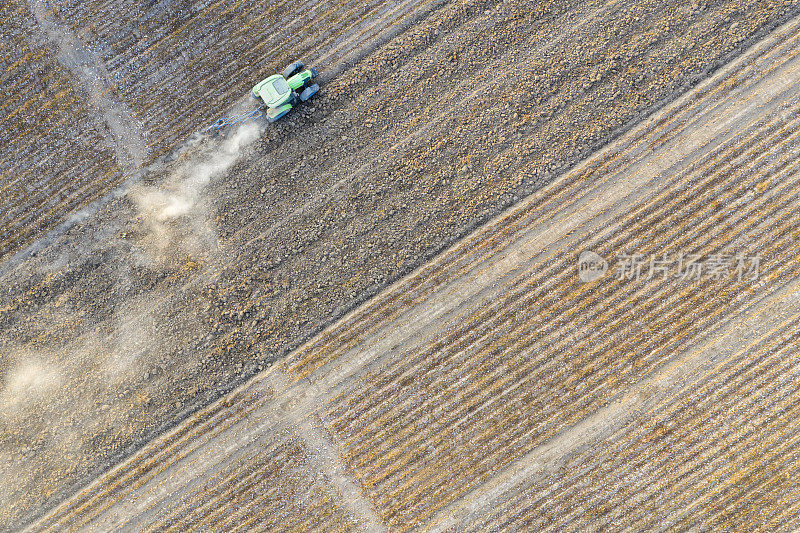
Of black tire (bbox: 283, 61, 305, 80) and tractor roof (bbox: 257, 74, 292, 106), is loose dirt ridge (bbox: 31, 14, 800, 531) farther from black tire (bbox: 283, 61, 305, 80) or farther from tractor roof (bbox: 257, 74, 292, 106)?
black tire (bbox: 283, 61, 305, 80)

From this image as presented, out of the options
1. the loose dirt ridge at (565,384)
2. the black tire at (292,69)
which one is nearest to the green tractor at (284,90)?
the black tire at (292,69)

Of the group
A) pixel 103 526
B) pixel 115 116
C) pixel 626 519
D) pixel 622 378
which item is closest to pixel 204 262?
pixel 115 116

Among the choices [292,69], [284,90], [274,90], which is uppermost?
[292,69]

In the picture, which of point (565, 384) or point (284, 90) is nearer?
point (284, 90)

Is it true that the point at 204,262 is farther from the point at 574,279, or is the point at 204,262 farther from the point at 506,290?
the point at 574,279

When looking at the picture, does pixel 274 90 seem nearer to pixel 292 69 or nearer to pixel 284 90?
pixel 284 90

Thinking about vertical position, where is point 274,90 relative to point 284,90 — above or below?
above

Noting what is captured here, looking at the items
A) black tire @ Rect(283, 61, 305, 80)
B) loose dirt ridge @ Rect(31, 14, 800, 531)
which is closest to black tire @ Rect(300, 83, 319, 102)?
black tire @ Rect(283, 61, 305, 80)

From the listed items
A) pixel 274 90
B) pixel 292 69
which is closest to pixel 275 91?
pixel 274 90
